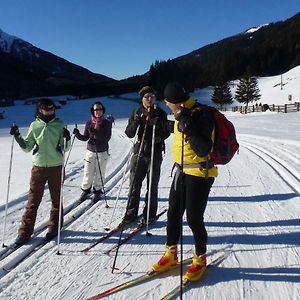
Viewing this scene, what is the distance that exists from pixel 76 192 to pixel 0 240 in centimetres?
287

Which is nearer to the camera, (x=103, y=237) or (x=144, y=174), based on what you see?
(x=103, y=237)

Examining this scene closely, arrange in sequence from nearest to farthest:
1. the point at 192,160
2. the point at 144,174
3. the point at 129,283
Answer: the point at 192,160 < the point at 129,283 < the point at 144,174

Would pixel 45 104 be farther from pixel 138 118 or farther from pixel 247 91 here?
pixel 247 91

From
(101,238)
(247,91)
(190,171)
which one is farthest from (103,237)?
(247,91)

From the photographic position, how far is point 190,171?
3.96 metres

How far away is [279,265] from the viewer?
4.48 meters

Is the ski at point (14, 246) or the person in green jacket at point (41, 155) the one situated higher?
the person in green jacket at point (41, 155)

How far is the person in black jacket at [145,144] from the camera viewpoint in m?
5.43

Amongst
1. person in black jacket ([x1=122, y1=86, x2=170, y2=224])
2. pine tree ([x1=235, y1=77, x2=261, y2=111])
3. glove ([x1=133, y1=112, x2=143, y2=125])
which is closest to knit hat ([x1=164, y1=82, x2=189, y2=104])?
person in black jacket ([x1=122, y1=86, x2=170, y2=224])

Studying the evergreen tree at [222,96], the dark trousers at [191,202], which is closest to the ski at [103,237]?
the dark trousers at [191,202]

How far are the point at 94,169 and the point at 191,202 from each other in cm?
399

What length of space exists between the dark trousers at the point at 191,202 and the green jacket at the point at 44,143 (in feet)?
6.65

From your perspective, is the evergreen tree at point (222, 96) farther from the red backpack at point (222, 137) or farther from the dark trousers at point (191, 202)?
the red backpack at point (222, 137)

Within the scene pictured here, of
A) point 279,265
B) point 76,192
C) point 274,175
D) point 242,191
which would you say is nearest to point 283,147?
point 274,175
